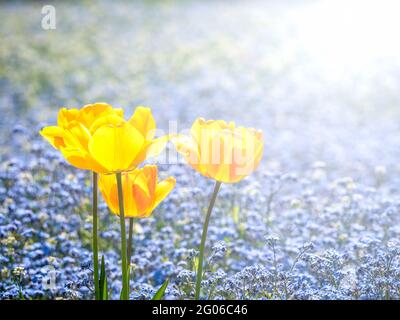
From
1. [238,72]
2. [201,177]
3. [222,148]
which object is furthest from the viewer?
[238,72]

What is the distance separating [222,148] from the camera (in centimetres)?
206

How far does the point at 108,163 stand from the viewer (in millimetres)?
1973

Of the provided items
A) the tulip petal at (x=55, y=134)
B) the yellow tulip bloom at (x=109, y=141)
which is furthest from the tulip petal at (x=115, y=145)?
the tulip petal at (x=55, y=134)

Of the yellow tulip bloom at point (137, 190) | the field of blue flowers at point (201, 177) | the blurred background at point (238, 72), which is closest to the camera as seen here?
the yellow tulip bloom at point (137, 190)

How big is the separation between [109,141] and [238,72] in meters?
9.05

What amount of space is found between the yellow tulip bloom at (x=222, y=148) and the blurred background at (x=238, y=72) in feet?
12.7

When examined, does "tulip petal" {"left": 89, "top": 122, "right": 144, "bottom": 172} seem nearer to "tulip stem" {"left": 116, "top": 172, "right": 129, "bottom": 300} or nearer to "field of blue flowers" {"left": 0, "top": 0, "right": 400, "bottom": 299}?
"tulip stem" {"left": 116, "top": 172, "right": 129, "bottom": 300}

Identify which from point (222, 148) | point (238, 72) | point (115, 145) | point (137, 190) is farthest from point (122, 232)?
point (238, 72)

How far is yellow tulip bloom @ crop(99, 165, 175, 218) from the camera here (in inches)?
85.0

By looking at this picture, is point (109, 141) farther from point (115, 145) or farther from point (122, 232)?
point (122, 232)

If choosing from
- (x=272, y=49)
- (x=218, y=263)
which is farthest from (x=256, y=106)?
(x=218, y=263)

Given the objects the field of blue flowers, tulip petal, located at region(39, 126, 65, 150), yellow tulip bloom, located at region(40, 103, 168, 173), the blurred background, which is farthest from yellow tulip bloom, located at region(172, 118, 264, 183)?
the blurred background

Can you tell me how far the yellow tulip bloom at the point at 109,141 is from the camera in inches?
76.2

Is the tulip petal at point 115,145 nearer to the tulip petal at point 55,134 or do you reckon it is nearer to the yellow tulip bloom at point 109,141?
the yellow tulip bloom at point 109,141
